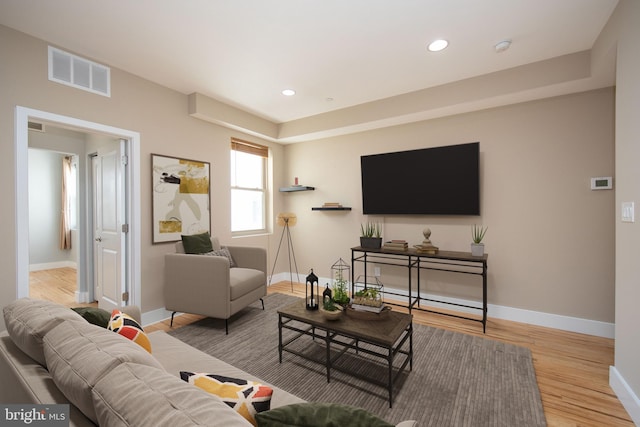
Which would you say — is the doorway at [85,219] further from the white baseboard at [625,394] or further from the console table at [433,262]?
the white baseboard at [625,394]

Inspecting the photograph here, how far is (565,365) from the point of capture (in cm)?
232

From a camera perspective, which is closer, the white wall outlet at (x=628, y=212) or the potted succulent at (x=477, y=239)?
the white wall outlet at (x=628, y=212)

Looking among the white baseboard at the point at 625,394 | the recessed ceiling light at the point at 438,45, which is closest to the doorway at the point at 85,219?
the recessed ceiling light at the point at 438,45

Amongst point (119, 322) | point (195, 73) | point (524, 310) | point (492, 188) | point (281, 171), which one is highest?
point (195, 73)

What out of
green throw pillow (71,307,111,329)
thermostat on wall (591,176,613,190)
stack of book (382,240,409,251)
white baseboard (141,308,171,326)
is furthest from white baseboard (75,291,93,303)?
thermostat on wall (591,176,613,190)

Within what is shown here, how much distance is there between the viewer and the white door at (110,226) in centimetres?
309

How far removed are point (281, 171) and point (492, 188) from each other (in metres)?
3.28

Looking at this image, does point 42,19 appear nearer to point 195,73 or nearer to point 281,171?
point 195,73

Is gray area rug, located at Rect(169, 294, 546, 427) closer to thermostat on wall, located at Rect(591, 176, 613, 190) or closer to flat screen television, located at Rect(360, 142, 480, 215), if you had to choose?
flat screen television, located at Rect(360, 142, 480, 215)

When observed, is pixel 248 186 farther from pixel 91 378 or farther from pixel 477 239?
pixel 91 378

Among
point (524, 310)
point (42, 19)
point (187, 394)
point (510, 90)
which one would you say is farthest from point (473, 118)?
point (42, 19)

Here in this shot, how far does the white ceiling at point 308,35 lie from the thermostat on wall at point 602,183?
1282mm

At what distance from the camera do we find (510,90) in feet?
9.48

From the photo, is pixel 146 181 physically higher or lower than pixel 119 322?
higher
